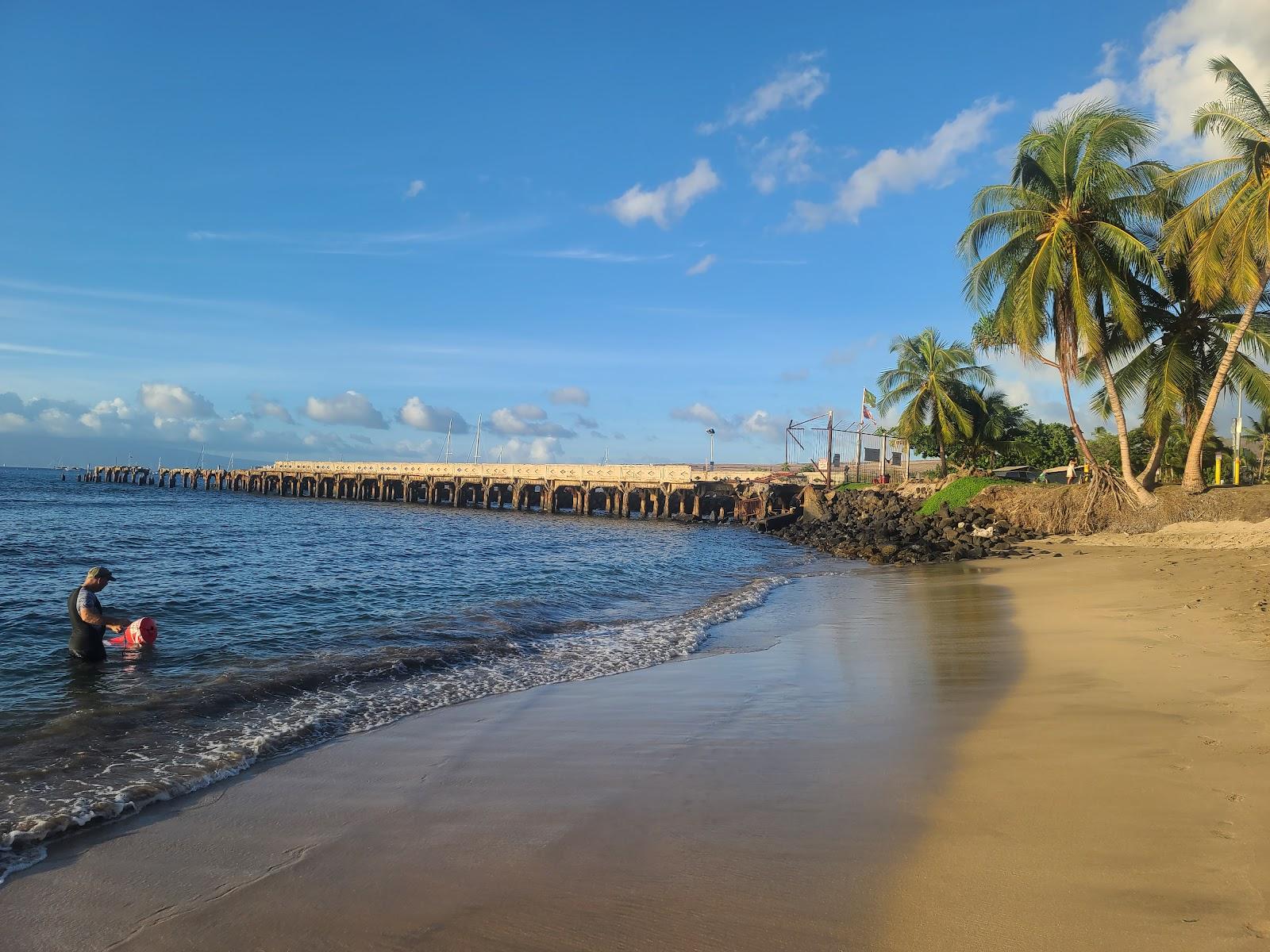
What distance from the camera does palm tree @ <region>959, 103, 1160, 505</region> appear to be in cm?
2164

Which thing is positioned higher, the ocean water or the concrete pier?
the concrete pier

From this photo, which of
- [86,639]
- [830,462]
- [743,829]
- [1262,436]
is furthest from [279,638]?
[1262,436]

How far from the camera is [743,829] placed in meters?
4.41

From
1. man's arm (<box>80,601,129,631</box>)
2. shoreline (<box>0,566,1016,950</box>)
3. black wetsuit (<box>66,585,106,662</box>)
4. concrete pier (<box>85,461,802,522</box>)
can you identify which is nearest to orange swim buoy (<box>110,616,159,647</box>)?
man's arm (<box>80,601,129,631</box>)

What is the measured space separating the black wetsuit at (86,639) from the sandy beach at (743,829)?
476 centimetres

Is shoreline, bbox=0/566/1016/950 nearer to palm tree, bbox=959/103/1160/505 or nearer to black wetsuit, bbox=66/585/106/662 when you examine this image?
black wetsuit, bbox=66/585/106/662

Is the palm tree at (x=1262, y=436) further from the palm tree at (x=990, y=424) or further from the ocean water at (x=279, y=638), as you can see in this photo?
the ocean water at (x=279, y=638)

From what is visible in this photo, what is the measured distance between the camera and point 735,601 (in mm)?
15602

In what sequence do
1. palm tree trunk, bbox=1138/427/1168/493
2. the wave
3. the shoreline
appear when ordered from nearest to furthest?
the shoreline → the wave → palm tree trunk, bbox=1138/427/1168/493

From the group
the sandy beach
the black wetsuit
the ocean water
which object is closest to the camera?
the sandy beach

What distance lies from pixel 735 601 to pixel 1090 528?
14.3m

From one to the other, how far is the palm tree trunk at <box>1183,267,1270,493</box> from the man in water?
25.0 metres

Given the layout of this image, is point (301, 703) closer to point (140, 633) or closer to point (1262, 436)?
point (140, 633)

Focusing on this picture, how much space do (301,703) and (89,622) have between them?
11.2ft
